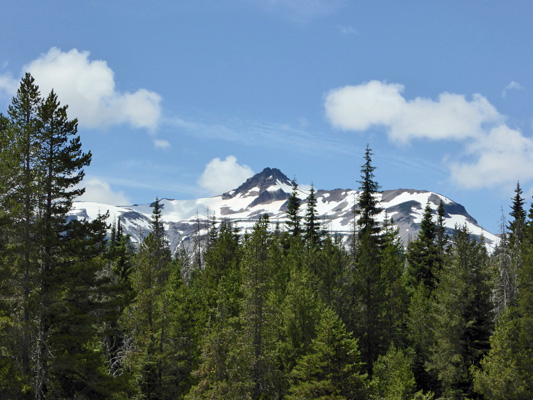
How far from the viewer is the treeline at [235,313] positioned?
21.6m

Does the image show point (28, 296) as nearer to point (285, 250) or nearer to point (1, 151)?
point (1, 151)

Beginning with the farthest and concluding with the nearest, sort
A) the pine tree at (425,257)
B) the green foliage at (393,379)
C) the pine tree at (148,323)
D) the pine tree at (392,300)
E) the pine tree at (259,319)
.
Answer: the pine tree at (425,257)
the pine tree at (392,300)
the pine tree at (148,323)
the pine tree at (259,319)
the green foliage at (393,379)

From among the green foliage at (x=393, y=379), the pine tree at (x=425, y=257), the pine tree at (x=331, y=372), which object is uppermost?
the pine tree at (x=425, y=257)

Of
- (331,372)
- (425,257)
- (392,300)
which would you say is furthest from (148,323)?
(425,257)

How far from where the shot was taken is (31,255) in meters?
21.6

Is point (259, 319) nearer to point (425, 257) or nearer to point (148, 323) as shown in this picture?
point (148, 323)

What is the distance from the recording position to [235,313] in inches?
1809

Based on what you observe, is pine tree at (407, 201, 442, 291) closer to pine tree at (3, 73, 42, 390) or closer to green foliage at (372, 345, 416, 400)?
green foliage at (372, 345, 416, 400)

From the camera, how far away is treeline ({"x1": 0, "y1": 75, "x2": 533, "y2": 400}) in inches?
850

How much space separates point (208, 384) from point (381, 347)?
17.3 m

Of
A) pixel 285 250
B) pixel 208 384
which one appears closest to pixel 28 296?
pixel 208 384

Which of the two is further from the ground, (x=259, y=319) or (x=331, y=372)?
(x=259, y=319)

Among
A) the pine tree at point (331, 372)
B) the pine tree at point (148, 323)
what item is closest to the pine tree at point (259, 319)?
the pine tree at point (331, 372)

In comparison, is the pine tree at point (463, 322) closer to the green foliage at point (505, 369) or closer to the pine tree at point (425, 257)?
the green foliage at point (505, 369)
